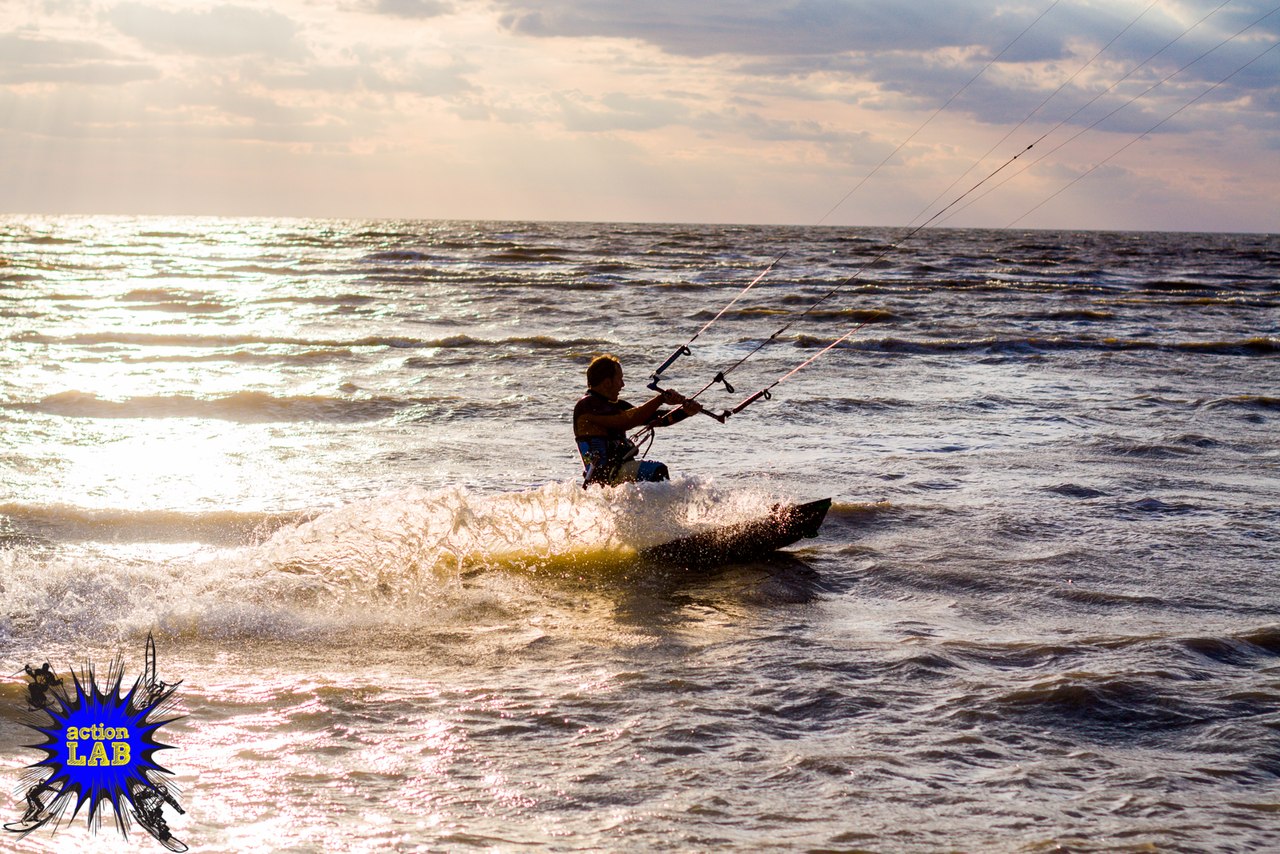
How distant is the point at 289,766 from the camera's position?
5.06 meters

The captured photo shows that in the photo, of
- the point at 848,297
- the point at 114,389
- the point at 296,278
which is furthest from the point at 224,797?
the point at 296,278

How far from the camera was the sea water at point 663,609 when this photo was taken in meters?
4.82

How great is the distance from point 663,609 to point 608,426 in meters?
1.79

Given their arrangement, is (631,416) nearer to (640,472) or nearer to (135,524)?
(640,472)

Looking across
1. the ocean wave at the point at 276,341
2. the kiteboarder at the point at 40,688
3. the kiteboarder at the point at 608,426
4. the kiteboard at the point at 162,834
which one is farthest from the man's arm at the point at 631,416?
the ocean wave at the point at 276,341

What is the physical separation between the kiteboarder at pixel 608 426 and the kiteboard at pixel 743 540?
698mm

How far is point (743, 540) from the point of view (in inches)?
349

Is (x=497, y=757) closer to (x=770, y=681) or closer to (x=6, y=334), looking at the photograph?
(x=770, y=681)

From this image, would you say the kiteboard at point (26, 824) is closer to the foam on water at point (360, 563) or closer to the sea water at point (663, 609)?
the sea water at point (663, 609)

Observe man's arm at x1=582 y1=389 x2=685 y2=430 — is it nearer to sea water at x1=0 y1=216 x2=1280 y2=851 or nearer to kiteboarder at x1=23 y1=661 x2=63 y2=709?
sea water at x1=0 y1=216 x2=1280 y2=851

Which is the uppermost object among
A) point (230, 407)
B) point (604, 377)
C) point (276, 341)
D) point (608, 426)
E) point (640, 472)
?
point (276, 341)

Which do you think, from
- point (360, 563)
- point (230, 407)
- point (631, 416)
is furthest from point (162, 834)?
point (230, 407)

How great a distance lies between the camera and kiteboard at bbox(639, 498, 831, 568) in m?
8.71

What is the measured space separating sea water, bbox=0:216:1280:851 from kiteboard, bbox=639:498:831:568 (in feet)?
0.53
